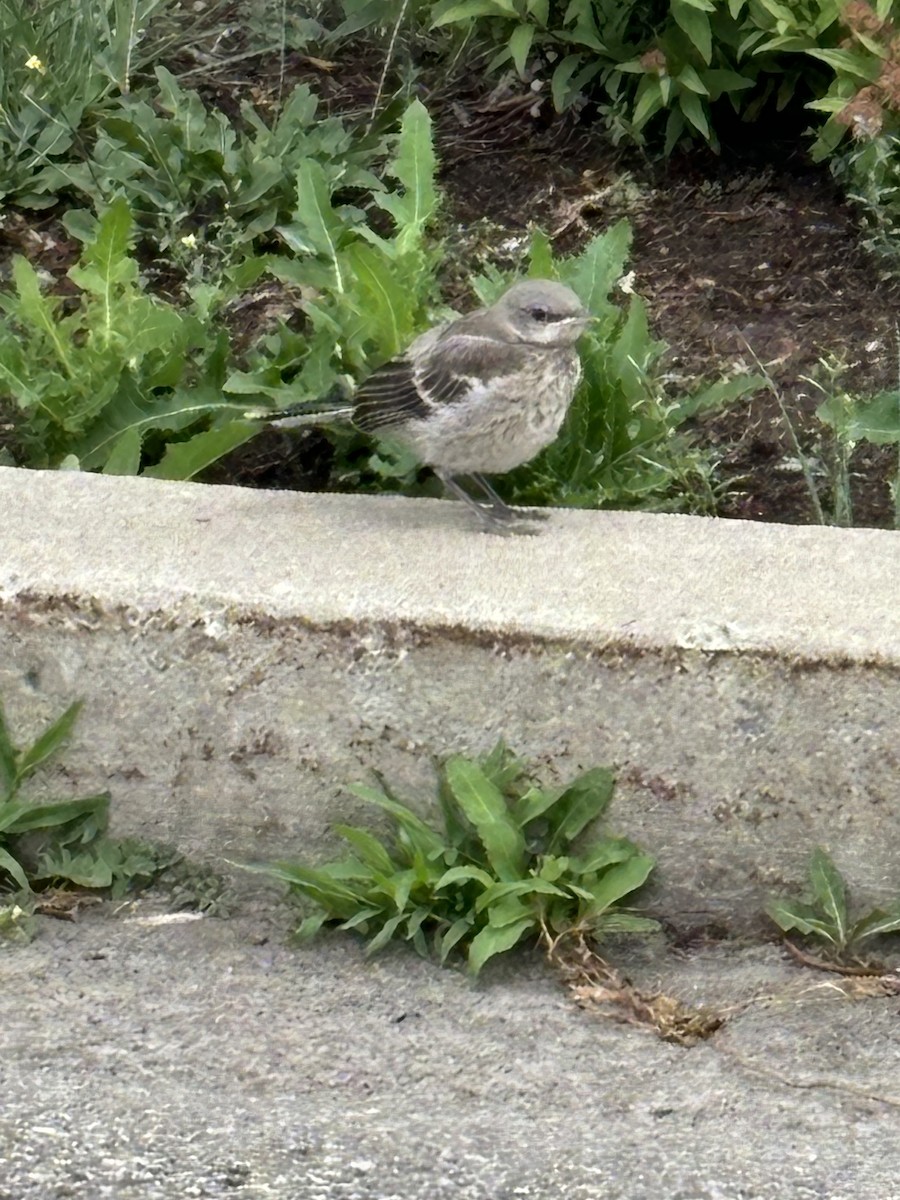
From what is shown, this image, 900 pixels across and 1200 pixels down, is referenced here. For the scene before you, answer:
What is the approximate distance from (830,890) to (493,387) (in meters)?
1.52

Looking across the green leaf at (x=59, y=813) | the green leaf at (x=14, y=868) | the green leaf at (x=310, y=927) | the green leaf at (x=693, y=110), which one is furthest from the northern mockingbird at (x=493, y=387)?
the green leaf at (x=693, y=110)

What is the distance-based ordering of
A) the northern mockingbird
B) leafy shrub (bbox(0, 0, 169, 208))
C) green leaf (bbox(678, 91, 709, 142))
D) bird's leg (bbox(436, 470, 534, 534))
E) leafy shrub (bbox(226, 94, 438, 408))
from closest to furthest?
the northern mockingbird
bird's leg (bbox(436, 470, 534, 534))
leafy shrub (bbox(226, 94, 438, 408))
green leaf (bbox(678, 91, 709, 142))
leafy shrub (bbox(0, 0, 169, 208))

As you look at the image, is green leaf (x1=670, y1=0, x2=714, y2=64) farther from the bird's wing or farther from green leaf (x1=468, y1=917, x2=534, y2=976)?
green leaf (x1=468, y1=917, x2=534, y2=976)

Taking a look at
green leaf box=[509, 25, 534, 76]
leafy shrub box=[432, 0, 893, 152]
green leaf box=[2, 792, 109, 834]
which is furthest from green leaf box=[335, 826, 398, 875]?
green leaf box=[509, 25, 534, 76]

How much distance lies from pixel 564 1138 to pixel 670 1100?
262 mm

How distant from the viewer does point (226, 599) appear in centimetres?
387

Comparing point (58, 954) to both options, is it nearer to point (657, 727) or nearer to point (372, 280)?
point (657, 727)

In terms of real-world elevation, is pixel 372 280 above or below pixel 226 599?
above

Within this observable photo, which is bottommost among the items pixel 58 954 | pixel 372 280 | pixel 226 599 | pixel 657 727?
pixel 58 954

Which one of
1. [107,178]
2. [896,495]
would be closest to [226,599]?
[896,495]

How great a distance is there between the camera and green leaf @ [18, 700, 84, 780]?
3980 millimetres

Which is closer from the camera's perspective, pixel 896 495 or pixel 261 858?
pixel 261 858

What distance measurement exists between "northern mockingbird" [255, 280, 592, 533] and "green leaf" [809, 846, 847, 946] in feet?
3.98

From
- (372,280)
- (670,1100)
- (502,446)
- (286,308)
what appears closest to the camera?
(670,1100)
